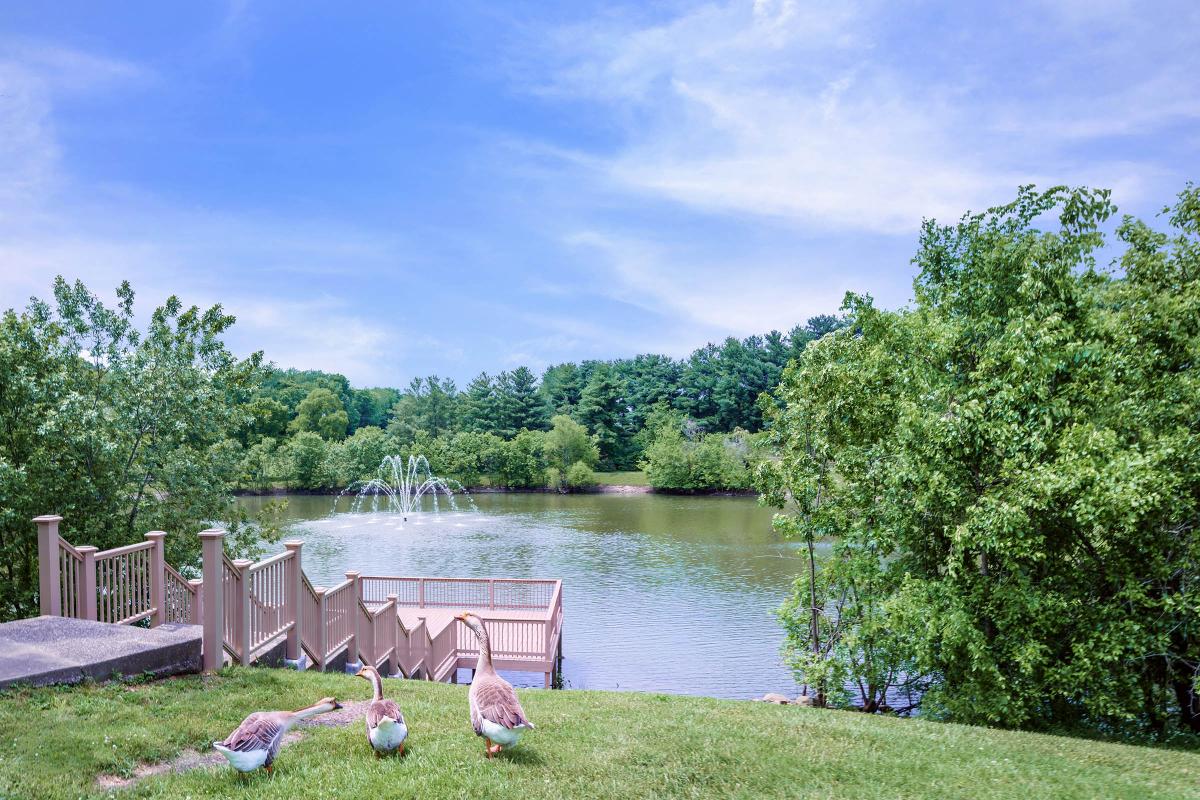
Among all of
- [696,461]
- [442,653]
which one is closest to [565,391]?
[696,461]

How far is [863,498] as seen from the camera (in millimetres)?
11688

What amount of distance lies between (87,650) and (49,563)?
1339mm

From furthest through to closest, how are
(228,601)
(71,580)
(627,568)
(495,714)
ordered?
(627,568) → (71,580) → (228,601) → (495,714)

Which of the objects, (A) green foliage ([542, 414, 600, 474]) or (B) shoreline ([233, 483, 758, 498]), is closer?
(B) shoreline ([233, 483, 758, 498])

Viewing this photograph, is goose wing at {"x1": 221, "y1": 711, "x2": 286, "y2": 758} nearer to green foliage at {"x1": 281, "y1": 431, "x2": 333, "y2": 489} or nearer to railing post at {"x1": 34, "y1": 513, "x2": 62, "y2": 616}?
railing post at {"x1": 34, "y1": 513, "x2": 62, "y2": 616}

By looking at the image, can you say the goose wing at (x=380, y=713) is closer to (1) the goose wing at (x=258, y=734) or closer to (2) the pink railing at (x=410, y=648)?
(1) the goose wing at (x=258, y=734)

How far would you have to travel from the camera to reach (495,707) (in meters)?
5.02

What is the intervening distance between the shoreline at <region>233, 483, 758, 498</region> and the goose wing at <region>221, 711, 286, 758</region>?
181ft

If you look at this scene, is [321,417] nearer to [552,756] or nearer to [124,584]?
[124,584]

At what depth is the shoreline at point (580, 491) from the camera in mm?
59969

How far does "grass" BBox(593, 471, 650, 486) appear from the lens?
64.9m

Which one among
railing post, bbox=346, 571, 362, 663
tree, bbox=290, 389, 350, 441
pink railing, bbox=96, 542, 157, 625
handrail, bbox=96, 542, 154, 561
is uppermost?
tree, bbox=290, 389, 350, 441

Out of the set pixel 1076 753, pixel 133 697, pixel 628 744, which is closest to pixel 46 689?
pixel 133 697

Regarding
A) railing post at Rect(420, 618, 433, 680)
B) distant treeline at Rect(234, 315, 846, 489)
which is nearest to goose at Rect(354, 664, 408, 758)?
railing post at Rect(420, 618, 433, 680)
